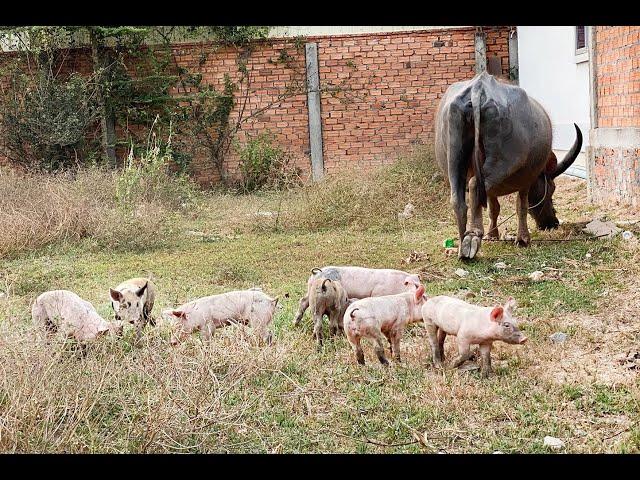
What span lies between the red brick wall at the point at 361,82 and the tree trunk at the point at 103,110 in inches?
20.4

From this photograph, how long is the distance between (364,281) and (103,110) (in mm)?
10049

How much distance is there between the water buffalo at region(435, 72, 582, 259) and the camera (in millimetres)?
7055

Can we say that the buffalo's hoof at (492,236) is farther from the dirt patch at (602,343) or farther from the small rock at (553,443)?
the small rock at (553,443)

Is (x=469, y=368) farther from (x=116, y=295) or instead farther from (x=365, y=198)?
(x=365, y=198)

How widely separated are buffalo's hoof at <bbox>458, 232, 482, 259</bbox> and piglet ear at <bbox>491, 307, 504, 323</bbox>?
3.05 m

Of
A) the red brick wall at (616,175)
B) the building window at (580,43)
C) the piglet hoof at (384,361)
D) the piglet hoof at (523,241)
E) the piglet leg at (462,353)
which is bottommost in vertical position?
the piglet hoof at (384,361)

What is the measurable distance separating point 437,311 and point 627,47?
5.35 m

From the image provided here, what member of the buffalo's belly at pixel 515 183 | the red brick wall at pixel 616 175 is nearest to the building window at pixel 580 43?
the red brick wall at pixel 616 175

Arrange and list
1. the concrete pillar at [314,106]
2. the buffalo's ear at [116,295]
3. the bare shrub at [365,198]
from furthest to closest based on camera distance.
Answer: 1. the concrete pillar at [314,106]
2. the bare shrub at [365,198]
3. the buffalo's ear at [116,295]

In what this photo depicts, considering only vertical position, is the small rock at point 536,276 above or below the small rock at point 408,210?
below

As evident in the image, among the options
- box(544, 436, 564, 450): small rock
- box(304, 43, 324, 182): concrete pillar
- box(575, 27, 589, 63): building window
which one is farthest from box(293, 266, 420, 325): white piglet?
box(304, 43, 324, 182): concrete pillar

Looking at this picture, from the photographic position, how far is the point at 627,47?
8648 millimetres

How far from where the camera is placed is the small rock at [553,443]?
3.49m

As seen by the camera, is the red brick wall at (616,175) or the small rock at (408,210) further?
the small rock at (408,210)
